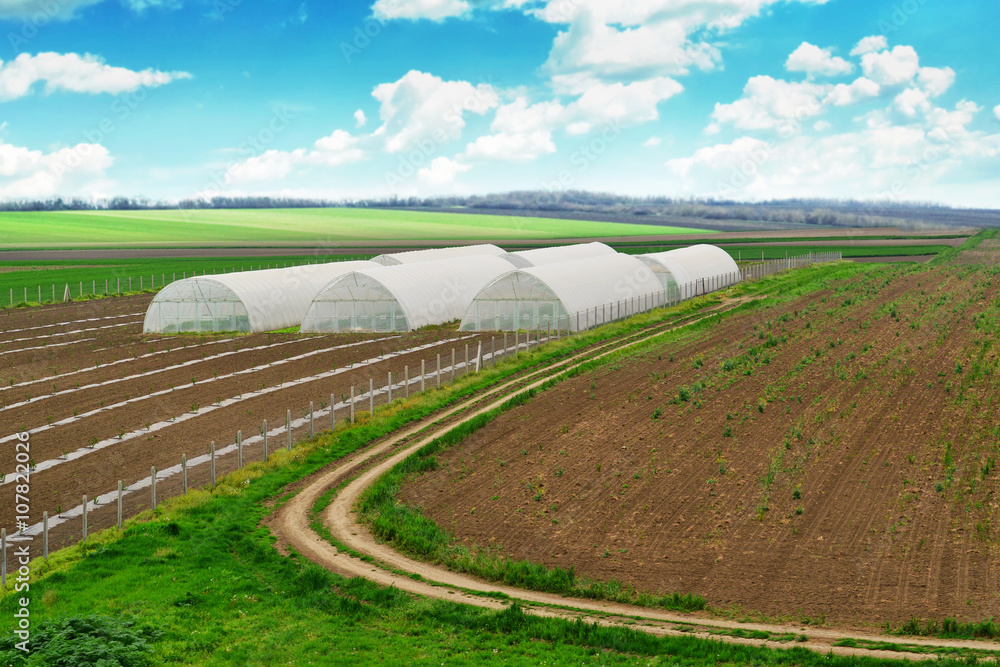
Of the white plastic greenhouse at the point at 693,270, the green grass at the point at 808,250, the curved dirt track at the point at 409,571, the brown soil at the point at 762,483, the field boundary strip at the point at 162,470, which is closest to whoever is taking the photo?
the curved dirt track at the point at 409,571

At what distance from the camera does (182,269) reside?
96312mm

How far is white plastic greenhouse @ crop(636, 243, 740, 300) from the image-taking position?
223 feet

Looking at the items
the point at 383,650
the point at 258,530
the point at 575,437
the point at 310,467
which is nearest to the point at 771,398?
the point at 575,437

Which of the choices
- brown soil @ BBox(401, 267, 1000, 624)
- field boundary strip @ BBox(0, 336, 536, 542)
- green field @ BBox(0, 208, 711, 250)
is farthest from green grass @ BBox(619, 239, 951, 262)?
field boundary strip @ BBox(0, 336, 536, 542)

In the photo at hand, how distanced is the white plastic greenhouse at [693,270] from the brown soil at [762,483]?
92.8ft

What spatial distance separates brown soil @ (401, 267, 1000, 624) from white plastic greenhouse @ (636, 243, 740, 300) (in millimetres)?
28298

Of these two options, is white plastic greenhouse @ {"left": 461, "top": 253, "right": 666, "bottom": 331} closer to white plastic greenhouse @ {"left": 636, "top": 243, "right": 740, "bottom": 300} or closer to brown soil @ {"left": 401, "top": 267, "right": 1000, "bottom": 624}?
brown soil @ {"left": 401, "top": 267, "right": 1000, "bottom": 624}

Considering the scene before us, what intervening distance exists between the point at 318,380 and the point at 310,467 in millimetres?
12034

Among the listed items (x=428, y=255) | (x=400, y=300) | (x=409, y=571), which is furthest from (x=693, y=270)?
(x=409, y=571)

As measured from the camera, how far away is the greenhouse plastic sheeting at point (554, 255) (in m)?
75.1

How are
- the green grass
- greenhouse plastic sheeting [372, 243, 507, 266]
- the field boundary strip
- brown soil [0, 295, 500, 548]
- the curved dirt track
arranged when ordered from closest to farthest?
1. the curved dirt track
2. the field boundary strip
3. brown soil [0, 295, 500, 548]
4. greenhouse plastic sheeting [372, 243, 507, 266]
5. the green grass

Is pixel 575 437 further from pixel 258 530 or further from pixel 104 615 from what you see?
pixel 104 615

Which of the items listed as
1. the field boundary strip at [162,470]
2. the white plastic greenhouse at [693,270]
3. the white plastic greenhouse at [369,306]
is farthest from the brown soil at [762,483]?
the white plastic greenhouse at [693,270]

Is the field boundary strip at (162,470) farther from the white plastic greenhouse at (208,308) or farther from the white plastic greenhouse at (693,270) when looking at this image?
the white plastic greenhouse at (693,270)
